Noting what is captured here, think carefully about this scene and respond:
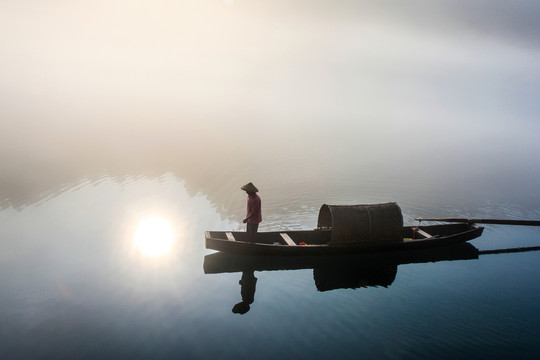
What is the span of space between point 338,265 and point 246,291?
452 centimetres

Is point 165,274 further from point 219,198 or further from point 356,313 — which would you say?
point 219,198

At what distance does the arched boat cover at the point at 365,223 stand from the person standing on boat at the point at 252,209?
3057 millimetres

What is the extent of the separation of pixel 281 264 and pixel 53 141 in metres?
43.3

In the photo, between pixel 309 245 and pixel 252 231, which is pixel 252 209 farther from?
pixel 309 245

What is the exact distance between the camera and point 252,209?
595 inches

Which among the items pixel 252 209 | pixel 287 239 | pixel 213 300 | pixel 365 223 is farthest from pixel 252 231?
pixel 365 223

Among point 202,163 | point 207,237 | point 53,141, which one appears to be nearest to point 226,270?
point 207,237

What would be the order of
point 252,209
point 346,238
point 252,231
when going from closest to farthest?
point 252,209, point 346,238, point 252,231

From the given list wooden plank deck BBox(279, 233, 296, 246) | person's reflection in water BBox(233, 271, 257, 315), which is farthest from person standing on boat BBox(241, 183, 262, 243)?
person's reflection in water BBox(233, 271, 257, 315)

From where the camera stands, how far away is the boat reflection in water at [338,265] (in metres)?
14.4

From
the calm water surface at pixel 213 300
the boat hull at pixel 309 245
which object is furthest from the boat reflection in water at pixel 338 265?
the boat hull at pixel 309 245

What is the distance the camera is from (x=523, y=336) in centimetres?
1095

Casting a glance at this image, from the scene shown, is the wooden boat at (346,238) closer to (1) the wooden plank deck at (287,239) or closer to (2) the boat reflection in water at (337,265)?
(1) the wooden plank deck at (287,239)

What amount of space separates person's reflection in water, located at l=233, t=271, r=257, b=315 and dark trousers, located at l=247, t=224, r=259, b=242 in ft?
4.80
